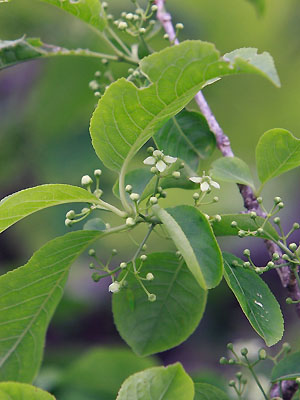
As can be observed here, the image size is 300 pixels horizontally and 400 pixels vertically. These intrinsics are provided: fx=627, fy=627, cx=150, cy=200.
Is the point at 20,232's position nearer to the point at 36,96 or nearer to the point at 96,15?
the point at 36,96

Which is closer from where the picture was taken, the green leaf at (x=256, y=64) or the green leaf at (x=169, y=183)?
the green leaf at (x=256, y=64)

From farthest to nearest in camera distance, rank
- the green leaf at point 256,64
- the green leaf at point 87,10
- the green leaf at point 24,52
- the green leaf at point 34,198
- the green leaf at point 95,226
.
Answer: the green leaf at point 24,52
the green leaf at point 87,10
the green leaf at point 95,226
the green leaf at point 34,198
the green leaf at point 256,64

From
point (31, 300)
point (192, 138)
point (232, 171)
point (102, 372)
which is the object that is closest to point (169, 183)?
point (232, 171)

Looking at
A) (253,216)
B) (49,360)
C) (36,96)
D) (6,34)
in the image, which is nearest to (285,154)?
(253,216)

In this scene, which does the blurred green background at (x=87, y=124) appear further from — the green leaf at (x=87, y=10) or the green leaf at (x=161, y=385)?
the green leaf at (x=161, y=385)

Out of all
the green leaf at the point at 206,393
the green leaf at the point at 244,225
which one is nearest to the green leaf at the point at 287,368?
the green leaf at the point at 206,393

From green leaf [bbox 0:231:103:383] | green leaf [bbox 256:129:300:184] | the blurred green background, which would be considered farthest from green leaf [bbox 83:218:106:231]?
the blurred green background

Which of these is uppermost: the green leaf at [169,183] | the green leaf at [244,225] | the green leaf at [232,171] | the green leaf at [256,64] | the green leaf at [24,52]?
the green leaf at [256,64]
